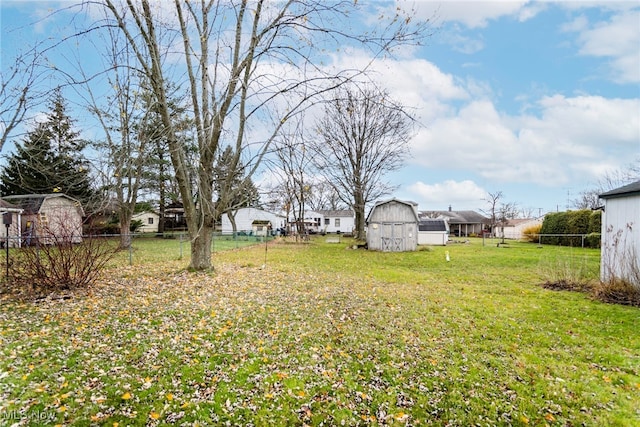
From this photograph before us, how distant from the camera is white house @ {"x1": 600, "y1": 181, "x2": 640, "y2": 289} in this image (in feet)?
25.2

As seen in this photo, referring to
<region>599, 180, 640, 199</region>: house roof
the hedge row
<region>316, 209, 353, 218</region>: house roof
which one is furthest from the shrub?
<region>316, 209, 353, 218</region>: house roof

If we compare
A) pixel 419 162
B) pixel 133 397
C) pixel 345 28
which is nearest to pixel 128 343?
pixel 133 397

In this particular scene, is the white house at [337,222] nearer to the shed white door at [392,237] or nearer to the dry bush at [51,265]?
the shed white door at [392,237]

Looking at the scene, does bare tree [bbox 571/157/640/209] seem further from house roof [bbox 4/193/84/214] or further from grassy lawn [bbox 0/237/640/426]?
house roof [bbox 4/193/84/214]

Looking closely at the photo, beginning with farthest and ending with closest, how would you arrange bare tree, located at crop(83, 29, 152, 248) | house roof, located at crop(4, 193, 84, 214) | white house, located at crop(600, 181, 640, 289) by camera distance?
house roof, located at crop(4, 193, 84, 214)
white house, located at crop(600, 181, 640, 289)
bare tree, located at crop(83, 29, 152, 248)

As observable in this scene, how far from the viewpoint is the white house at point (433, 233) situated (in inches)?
1002

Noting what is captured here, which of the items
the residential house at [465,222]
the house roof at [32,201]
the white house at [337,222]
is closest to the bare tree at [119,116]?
the house roof at [32,201]

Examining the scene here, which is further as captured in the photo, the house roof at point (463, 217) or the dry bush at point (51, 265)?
the house roof at point (463, 217)

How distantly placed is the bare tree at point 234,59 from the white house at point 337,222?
1447 inches

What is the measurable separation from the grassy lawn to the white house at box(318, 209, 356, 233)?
125 ft

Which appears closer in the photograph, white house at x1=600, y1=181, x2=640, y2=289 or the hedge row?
white house at x1=600, y1=181, x2=640, y2=289

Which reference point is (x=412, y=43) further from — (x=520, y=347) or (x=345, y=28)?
(x=520, y=347)

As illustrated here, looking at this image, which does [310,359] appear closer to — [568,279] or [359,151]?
[568,279]

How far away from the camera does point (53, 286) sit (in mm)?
6594
